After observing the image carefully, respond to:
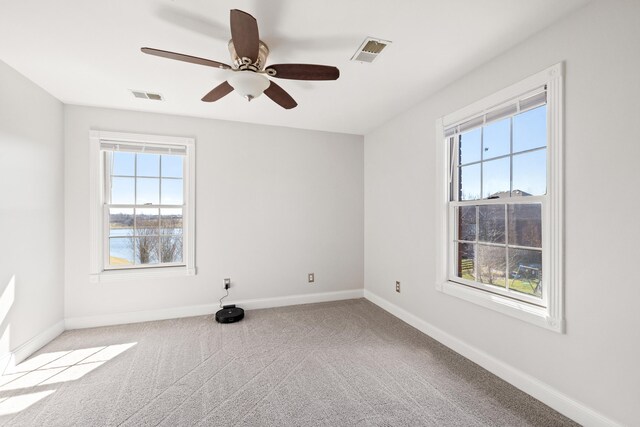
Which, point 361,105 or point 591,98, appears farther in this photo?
point 361,105

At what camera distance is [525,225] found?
218 centimetres

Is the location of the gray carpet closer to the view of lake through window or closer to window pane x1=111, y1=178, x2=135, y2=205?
the view of lake through window

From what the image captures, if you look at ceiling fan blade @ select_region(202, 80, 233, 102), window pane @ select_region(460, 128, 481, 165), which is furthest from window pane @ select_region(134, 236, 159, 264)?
window pane @ select_region(460, 128, 481, 165)

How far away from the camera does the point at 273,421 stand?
6.00 feet

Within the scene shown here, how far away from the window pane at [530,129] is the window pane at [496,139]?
0.21 ft

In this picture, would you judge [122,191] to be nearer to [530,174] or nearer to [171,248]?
[171,248]

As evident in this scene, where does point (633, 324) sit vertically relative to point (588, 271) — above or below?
below

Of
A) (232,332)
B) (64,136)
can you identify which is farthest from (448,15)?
(64,136)

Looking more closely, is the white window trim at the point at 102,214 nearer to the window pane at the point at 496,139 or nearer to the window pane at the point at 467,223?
the window pane at the point at 467,223

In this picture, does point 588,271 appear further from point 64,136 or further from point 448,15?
point 64,136

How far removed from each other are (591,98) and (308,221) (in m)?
3.14

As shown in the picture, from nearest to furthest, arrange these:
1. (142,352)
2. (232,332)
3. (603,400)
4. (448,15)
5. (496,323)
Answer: (603,400) → (448,15) → (496,323) → (142,352) → (232,332)

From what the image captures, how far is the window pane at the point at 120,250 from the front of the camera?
11.4 feet

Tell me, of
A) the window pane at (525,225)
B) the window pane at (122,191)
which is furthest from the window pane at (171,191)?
the window pane at (525,225)
